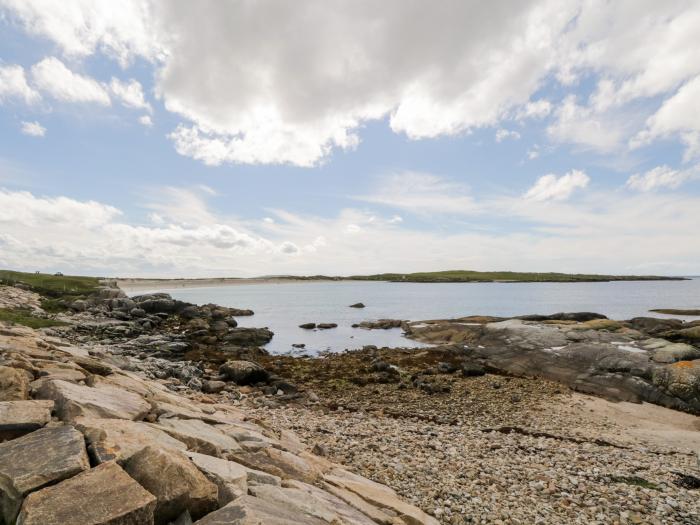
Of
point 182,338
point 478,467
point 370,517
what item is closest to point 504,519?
point 478,467

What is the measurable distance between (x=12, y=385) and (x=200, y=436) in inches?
172

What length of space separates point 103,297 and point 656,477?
72.6m

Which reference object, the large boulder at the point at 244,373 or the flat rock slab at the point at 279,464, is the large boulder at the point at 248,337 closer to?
the large boulder at the point at 244,373

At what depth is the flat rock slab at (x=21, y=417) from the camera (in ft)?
22.4

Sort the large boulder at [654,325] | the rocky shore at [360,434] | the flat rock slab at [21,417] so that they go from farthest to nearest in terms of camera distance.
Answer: the large boulder at [654,325] → the flat rock slab at [21,417] → the rocky shore at [360,434]

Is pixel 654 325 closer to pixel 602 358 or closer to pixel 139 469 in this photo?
pixel 602 358

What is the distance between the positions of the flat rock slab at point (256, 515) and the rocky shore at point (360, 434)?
0.03 metres

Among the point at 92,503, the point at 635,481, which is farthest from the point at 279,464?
the point at 635,481

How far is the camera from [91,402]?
860cm

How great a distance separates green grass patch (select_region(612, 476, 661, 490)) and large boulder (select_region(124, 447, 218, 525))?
13.4 m

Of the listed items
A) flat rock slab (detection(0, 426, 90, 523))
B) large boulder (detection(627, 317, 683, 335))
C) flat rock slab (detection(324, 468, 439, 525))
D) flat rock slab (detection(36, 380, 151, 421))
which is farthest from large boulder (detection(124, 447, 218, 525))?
large boulder (detection(627, 317, 683, 335))

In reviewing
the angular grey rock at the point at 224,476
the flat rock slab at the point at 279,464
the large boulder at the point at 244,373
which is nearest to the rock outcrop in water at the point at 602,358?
the large boulder at the point at 244,373

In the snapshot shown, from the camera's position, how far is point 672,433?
18172mm

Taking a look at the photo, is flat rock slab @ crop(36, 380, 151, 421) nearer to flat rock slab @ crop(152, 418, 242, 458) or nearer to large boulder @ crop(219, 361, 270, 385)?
flat rock slab @ crop(152, 418, 242, 458)
